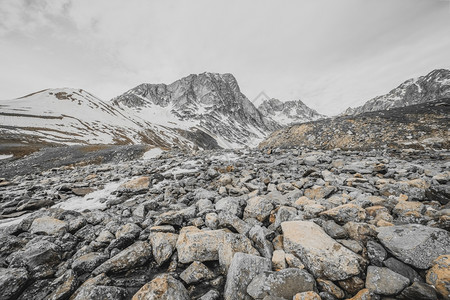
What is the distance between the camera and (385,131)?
15719mm

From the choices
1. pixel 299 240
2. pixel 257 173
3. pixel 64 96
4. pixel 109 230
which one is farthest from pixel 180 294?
pixel 64 96

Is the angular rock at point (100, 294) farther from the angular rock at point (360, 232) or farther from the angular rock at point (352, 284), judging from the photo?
the angular rock at point (360, 232)

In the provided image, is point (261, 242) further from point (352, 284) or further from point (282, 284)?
point (352, 284)

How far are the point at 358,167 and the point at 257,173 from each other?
17.2ft

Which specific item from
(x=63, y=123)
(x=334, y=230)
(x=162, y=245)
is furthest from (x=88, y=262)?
(x=63, y=123)

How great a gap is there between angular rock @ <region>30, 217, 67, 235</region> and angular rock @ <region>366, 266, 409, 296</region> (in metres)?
7.61

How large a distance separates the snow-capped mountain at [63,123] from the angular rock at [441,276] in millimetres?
78957

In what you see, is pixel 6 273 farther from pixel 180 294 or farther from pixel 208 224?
pixel 208 224

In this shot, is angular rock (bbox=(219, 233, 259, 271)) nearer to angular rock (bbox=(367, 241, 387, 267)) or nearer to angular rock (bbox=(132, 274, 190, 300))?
angular rock (bbox=(132, 274, 190, 300))

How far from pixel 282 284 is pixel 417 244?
2703mm

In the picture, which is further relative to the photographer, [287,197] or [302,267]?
[287,197]

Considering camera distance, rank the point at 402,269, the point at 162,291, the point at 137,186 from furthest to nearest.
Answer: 1. the point at 137,186
2. the point at 402,269
3. the point at 162,291

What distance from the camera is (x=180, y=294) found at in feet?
10.2

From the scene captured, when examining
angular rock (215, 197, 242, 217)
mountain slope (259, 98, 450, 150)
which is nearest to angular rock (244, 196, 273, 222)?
angular rock (215, 197, 242, 217)
